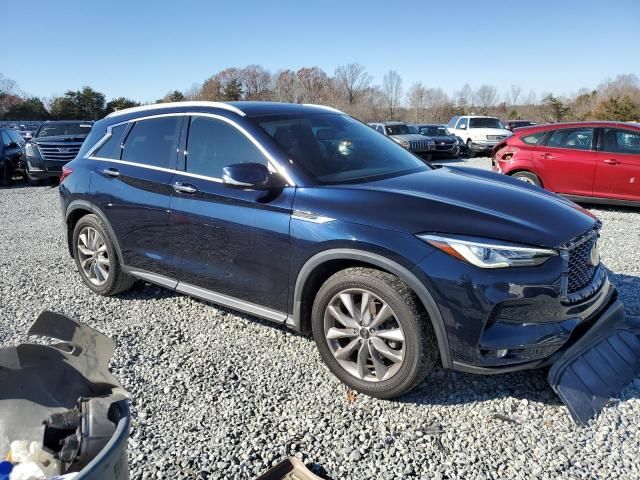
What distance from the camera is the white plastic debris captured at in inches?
58.2

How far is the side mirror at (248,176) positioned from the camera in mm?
3273

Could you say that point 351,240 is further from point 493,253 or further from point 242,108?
point 242,108

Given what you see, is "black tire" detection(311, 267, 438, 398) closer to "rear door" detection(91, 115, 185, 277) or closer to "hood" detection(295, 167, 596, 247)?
"hood" detection(295, 167, 596, 247)

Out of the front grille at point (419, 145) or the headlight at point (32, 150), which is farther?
the front grille at point (419, 145)

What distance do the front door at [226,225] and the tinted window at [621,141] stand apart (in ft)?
25.1

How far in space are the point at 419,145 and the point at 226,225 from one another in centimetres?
1676

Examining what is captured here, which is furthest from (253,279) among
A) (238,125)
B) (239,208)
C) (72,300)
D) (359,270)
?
(72,300)

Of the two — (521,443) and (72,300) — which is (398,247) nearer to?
(521,443)

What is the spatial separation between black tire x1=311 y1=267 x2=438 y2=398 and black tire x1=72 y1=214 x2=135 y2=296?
8.00 feet

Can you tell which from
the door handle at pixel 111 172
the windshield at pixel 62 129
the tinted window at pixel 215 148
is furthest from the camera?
the windshield at pixel 62 129

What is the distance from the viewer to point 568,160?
905cm

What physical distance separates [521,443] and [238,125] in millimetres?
2771

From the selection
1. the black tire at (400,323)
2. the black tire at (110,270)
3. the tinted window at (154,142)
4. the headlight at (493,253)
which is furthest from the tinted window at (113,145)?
the headlight at (493,253)

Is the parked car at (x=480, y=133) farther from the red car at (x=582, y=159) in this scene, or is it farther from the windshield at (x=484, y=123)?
the red car at (x=582, y=159)
